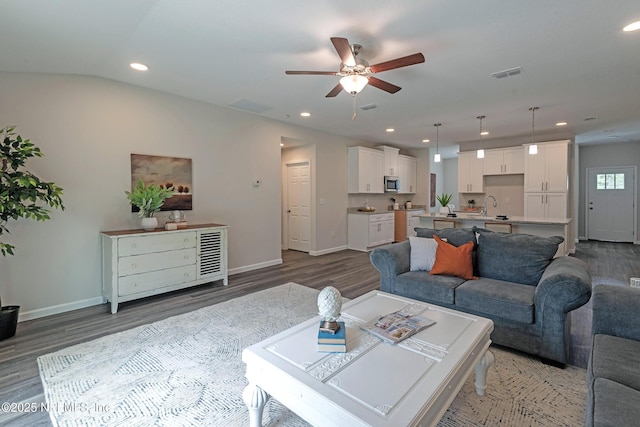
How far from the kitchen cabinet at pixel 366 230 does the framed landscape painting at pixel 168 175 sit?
12.6 feet

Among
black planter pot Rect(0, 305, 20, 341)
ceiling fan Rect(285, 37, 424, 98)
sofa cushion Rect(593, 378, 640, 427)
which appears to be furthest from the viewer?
black planter pot Rect(0, 305, 20, 341)

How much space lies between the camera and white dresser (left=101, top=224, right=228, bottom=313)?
133 inches

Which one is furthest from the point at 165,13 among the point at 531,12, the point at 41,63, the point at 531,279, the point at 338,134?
the point at 338,134

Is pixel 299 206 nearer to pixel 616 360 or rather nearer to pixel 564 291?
pixel 564 291

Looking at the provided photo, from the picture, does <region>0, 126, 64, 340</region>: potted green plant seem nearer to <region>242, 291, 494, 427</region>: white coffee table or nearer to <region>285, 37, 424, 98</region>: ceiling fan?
<region>285, 37, 424, 98</region>: ceiling fan

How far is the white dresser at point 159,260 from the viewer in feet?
11.1

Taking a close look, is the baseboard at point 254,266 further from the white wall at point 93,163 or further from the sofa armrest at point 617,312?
the sofa armrest at point 617,312

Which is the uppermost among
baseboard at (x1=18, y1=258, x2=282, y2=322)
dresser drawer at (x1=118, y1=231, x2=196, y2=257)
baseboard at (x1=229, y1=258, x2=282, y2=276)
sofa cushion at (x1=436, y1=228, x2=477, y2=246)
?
sofa cushion at (x1=436, y1=228, x2=477, y2=246)

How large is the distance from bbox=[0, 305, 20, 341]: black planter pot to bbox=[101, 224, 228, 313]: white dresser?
763 millimetres

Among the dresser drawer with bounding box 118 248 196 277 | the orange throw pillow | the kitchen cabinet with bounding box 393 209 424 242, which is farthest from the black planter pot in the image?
the kitchen cabinet with bounding box 393 209 424 242

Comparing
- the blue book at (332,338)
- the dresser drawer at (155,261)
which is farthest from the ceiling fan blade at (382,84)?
the dresser drawer at (155,261)

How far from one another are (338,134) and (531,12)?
4784 mm

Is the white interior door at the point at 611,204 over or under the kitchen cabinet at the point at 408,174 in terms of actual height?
under

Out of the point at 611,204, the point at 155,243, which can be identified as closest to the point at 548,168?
the point at 611,204
